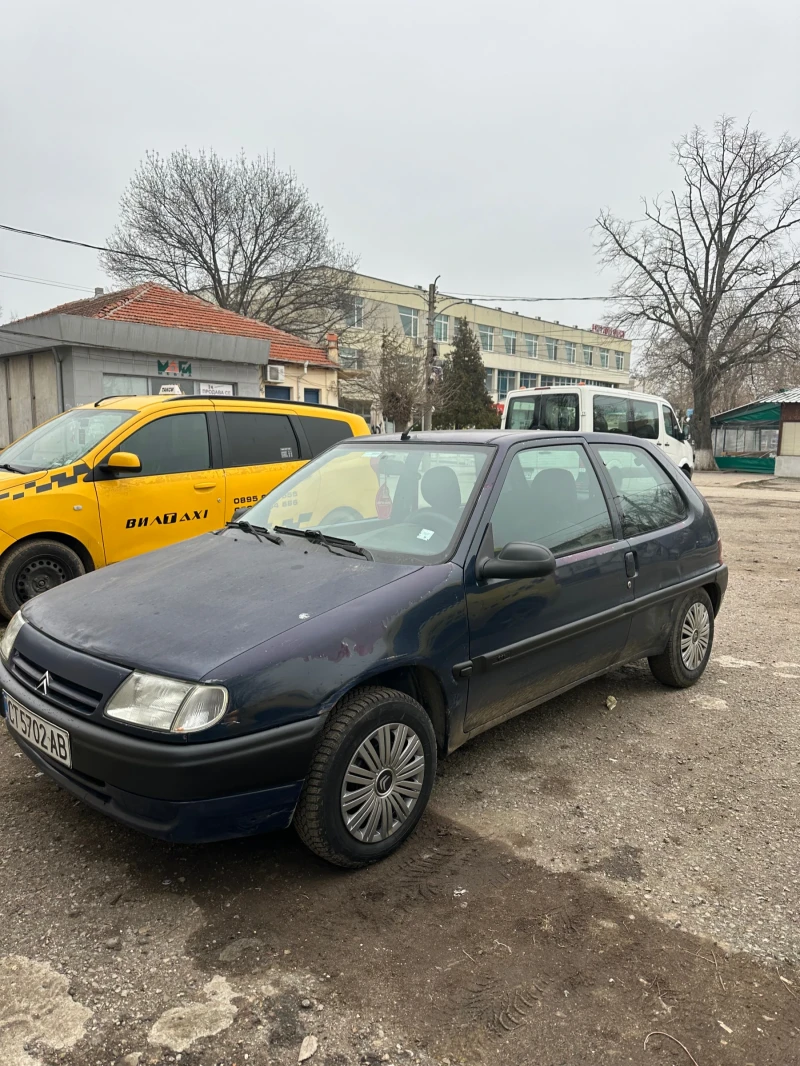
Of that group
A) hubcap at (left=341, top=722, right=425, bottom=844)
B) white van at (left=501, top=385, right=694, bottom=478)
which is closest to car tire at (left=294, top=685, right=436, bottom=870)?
hubcap at (left=341, top=722, right=425, bottom=844)

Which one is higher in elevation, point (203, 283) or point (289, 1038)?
point (203, 283)

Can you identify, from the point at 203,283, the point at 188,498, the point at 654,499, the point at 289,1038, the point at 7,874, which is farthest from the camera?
the point at 203,283

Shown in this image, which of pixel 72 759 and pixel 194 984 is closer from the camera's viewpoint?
pixel 194 984

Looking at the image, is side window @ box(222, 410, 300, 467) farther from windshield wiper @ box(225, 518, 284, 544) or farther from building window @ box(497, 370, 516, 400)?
building window @ box(497, 370, 516, 400)

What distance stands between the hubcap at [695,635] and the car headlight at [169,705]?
3.14 metres

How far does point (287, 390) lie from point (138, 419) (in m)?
20.0

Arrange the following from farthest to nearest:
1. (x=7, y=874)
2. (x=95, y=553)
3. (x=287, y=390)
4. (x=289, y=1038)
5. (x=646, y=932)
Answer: (x=287, y=390), (x=95, y=553), (x=7, y=874), (x=646, y=932), (x=289, y=1038)

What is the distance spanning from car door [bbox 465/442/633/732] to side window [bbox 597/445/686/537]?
0.18 m

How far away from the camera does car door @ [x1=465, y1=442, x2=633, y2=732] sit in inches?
122

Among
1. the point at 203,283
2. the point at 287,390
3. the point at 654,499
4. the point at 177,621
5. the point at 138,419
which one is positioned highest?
the point at 203,283

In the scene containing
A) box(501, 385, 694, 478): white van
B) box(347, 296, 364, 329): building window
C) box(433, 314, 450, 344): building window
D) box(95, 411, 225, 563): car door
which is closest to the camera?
box(95, 411, 225, 563): car door

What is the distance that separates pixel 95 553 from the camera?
571 cm

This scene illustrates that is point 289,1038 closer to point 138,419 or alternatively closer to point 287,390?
point 138,419

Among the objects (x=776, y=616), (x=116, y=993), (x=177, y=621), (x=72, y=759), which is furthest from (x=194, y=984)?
(x=776, y=616)
